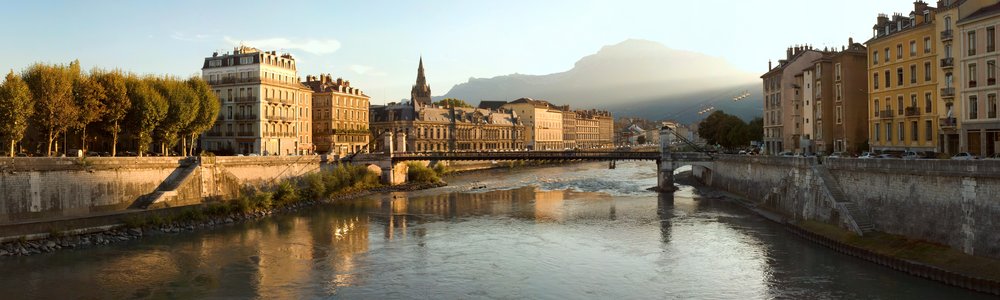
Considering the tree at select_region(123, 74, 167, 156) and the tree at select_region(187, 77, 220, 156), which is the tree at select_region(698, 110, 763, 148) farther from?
the tree at select_region(123, 74, 167, 156)

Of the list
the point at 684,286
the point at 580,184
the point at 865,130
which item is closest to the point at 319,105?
the point at 580,184

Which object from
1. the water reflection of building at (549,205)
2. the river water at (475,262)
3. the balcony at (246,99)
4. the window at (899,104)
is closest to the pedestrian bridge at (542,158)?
the water reflection of building at (549,205)

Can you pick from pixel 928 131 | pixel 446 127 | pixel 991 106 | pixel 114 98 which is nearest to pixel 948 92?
pixel 991 106

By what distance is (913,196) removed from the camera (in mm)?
29125

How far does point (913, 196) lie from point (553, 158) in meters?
42.1

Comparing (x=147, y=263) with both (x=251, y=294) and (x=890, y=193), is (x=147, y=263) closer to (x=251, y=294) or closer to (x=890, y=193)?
(x=251, y=294)

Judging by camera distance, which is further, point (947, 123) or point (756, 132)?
point (756, 132)

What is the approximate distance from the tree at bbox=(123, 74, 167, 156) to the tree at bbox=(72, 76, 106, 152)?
9.28 feet

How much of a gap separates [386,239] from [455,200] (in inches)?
823

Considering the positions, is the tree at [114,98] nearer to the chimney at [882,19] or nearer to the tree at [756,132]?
the chimney at [882,19]

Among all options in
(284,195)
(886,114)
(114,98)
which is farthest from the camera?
(284,195)

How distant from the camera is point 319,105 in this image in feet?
290

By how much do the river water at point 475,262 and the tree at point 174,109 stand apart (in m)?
14.4

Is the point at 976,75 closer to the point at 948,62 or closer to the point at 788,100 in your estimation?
the point at 948,62
